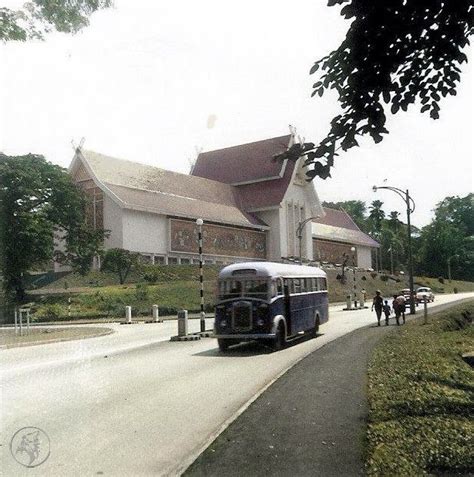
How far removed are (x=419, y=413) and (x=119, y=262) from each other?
43350mm

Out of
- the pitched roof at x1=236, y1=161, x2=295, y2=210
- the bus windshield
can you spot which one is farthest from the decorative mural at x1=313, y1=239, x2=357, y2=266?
the bus windshield

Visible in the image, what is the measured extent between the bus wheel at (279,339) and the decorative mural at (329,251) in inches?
2492

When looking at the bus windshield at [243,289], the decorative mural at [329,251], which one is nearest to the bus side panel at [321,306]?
the bus windshield at [243,289]

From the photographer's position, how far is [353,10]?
7.60 m

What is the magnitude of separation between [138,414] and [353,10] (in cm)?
635

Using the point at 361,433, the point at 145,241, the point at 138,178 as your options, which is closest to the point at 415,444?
the point at 361,433

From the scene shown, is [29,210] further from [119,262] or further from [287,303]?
[287,303]

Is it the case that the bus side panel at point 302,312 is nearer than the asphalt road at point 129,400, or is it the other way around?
the asphalt road at point 129,400

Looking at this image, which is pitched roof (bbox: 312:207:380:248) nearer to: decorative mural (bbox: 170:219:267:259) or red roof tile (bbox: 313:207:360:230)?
red roof tile (bbox: 313:207:360:230)

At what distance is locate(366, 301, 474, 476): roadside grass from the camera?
5.91 m

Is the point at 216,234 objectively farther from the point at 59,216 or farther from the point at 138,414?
the point at 138,414

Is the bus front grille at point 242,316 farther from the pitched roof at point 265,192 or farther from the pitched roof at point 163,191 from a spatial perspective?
the pitched roof at point 265,192

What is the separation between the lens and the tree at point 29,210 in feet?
138

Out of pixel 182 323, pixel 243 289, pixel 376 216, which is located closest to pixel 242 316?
pixel 243 289
